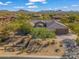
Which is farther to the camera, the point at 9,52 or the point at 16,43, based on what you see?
the point at 16,43

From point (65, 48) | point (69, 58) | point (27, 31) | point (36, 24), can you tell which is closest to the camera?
point (69, 58)

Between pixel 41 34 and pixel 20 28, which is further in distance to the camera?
pixel 20 28

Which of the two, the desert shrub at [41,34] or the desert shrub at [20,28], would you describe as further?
the desert shrub at [20,28]

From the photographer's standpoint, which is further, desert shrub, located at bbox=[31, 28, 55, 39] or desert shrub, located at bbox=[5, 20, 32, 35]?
desert shrub, located at bbox=[5, 20, 32, 35]

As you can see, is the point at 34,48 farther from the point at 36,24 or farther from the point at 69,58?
the point at 36,24

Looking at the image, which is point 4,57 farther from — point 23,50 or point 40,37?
point 40,37

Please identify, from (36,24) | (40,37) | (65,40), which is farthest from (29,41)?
(36,24)

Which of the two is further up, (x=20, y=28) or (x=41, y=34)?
(x=20, y=28)

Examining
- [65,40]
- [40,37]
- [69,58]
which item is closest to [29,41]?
[40,37]

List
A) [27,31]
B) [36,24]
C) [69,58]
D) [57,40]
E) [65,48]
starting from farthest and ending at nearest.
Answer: [36,24] → [27,31] → [57,40] → [65,48] → [69,58]
